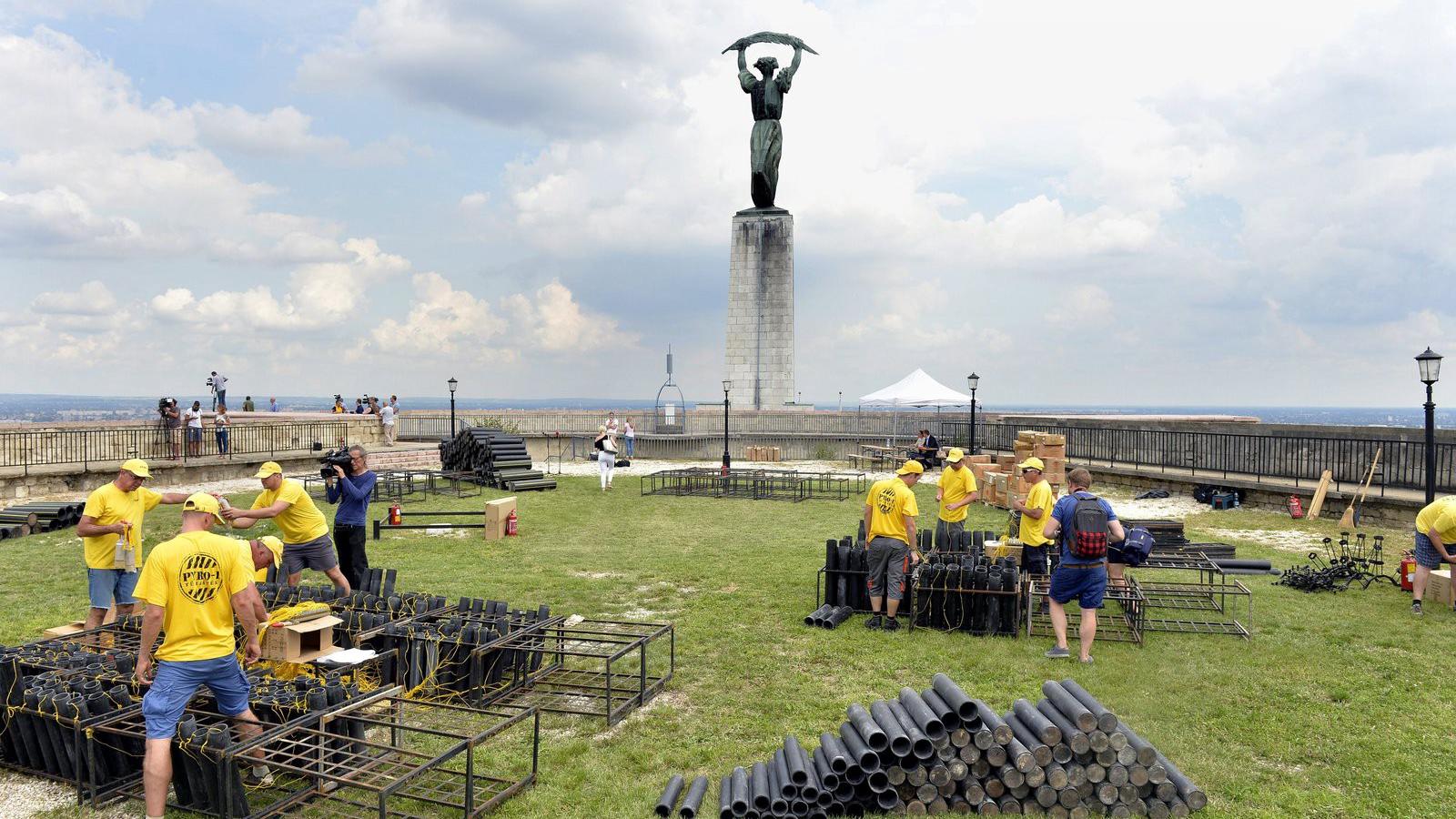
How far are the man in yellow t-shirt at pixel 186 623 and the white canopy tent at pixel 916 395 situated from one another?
2167 cm

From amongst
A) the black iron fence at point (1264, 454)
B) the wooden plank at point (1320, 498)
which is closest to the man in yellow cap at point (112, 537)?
the wooden plank at point (1320, 498)

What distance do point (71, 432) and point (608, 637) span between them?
20.5 m

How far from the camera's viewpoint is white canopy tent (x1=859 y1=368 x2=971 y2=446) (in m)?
25.7

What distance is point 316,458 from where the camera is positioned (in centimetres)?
2759

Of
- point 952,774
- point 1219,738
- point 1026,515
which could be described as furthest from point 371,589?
point 1219,738

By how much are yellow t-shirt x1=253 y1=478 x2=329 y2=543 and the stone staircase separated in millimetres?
18546

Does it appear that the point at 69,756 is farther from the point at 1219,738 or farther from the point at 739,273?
the point at 739,273

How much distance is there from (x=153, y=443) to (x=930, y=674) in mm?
24803

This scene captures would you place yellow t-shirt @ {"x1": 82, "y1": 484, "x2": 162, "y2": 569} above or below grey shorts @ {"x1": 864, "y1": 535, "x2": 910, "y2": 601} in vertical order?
above

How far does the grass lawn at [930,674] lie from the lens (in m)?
5.95

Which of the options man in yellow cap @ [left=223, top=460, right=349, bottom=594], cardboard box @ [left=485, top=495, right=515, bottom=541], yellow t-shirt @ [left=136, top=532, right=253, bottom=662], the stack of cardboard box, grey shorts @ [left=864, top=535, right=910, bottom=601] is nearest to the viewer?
yellow t-shirt @ [left=136, top=532, right=253, bottom=662]

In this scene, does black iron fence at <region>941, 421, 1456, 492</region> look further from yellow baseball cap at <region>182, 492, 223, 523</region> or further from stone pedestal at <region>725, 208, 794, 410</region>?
yellow baseball cap at <region>182, 492, 223, 523</region>

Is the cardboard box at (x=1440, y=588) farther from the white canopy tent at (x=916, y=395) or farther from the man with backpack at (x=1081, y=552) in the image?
the white canopy tent at (x=916, y=395)

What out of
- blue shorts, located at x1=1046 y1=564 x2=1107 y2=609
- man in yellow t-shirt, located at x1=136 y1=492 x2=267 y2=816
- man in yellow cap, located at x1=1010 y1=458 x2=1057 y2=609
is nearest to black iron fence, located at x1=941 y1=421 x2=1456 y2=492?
man in yellow cap, located at x1=1010 y1=458 x2=1057 y2=609
